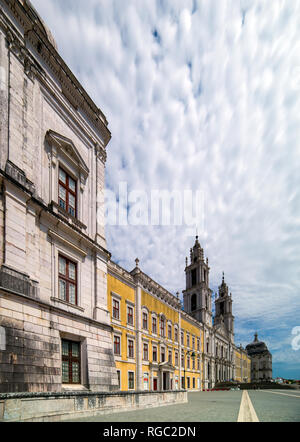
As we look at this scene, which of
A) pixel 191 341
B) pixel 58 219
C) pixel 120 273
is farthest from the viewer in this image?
pixel 191 341

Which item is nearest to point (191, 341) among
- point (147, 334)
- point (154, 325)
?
point (154, 325)

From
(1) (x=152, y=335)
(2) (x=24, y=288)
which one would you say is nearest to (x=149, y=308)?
(1) (x=152, y=335)

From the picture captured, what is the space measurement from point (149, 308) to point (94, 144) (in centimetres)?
2212

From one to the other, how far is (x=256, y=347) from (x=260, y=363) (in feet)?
26.1

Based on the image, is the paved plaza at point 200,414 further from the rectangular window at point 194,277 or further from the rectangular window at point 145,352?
the rectangular window at point 194,277

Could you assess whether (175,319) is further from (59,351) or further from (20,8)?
(20,8)

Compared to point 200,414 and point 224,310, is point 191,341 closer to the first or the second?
point 200,414

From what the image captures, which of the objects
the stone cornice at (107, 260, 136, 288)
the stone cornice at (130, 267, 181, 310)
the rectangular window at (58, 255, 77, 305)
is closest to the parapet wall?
the rectangular window at (58, 255, 77, 305)

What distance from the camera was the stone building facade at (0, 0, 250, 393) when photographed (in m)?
11.7

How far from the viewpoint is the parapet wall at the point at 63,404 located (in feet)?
26.9

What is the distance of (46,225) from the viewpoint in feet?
46.7

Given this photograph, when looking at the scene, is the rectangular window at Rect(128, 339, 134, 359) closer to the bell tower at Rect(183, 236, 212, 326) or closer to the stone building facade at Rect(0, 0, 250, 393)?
the stone building facade at Rect(0, 0, 250, 393)

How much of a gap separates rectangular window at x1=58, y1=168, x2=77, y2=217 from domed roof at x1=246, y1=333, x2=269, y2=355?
158493mm

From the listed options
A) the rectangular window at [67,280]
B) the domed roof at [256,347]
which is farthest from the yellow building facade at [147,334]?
the domed roof at [256,347]
